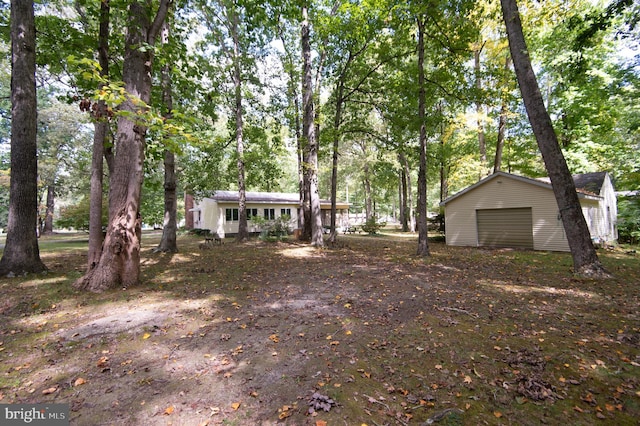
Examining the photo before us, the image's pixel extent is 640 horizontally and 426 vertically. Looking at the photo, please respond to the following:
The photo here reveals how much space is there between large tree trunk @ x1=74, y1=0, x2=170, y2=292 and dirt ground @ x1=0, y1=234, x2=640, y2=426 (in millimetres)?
440

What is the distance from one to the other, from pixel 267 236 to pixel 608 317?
17126mm

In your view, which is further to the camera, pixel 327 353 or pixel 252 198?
pixel 252 198

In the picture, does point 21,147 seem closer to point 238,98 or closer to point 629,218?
point 238,98

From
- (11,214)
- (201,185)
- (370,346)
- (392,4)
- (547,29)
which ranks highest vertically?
(547,29)

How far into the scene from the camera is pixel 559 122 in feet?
59.1

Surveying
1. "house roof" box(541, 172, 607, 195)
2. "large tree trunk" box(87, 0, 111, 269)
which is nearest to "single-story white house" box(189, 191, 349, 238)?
"large tree trunk" box(87, 0, 111, 269)

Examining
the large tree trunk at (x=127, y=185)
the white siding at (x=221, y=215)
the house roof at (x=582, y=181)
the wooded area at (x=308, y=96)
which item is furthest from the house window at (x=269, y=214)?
the large tree trunk at (x=127, y=185)

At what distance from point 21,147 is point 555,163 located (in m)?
13.7

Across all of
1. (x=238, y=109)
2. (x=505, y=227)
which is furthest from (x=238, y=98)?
(x=505, y=227)

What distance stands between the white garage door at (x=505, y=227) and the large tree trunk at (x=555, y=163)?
712 centimetres

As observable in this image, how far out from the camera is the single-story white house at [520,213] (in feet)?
42.4

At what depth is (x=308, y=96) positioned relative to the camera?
1406 cm

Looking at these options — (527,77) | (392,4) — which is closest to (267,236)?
(392,4)

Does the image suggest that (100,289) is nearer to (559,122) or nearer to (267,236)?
(267,236)
